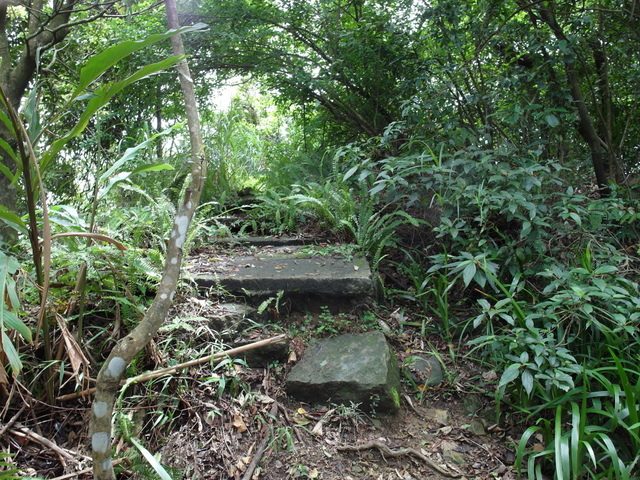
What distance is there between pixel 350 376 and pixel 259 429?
0.51 m

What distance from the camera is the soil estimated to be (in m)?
1.82

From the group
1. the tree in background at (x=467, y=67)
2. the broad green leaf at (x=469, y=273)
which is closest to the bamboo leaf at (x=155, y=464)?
the broad green leaf at (x=469, y=273)

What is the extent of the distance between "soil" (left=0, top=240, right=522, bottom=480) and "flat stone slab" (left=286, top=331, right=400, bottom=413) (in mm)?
56

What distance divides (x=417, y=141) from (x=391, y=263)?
1030 millimetres

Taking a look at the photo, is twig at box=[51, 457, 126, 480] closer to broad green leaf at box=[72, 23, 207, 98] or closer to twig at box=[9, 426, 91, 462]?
twig at box=[9, 426, 91, 462]

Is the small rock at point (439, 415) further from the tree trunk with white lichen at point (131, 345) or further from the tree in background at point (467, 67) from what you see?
the tree in background at point (467, 67)

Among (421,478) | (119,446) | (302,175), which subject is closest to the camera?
(119,446)

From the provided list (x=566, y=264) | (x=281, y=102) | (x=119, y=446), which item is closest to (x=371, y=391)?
(x=119, y=446)

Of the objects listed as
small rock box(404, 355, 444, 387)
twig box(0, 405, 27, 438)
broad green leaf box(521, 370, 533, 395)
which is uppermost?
twig box(0, 405, 27, 438)

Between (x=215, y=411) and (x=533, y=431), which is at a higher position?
(x=215, y=411)

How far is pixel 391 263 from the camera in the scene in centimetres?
326

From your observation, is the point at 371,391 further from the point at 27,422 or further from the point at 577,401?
the point at 27,422

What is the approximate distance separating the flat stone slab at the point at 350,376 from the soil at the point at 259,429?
0.18 ft

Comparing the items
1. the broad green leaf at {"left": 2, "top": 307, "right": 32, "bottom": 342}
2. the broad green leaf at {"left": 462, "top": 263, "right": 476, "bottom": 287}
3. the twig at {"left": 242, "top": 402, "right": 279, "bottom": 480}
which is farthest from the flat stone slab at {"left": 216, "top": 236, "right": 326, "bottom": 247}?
the broad green leaf at {"left": 2, "top": 307, "right": 32, "bottom": 342}
